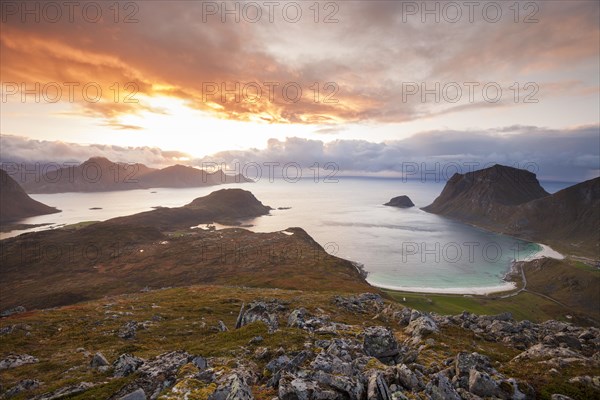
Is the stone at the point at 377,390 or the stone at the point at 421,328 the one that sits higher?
the stone at the point at 377,390

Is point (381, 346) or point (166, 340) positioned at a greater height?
point (381, 346)

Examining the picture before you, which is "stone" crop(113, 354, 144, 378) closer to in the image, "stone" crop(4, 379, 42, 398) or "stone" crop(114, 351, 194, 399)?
"stone" crop(114, 351, 194, 399)

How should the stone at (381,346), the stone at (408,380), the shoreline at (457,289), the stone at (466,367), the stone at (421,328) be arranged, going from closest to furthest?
1. the stone at (408,380)
2. the stone at (466,367)
3. the stone at (381,346)
4. the stone at (421,328)
5. the shoreline at (457,289)

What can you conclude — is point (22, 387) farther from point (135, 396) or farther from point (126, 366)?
point (135, 396)

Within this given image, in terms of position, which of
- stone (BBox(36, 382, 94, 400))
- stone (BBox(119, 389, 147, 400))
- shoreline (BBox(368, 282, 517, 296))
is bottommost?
shoreline (BBox(368, 282, 517, 296))

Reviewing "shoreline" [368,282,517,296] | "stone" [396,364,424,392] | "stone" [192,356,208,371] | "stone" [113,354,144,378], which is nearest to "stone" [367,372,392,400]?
"stone" [396,364,424,392]

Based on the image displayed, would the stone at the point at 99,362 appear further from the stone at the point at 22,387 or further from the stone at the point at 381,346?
the stone at the point at 381,346

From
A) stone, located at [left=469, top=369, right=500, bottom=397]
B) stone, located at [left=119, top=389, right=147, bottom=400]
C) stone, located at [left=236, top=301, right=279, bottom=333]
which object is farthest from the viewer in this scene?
stone, located at [left=236, top=301, right=279, bottom=333]

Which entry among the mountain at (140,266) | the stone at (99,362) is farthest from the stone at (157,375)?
the mountain at (140,266)

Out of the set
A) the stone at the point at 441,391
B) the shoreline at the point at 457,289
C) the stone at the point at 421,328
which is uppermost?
the stone at the point at 441,391

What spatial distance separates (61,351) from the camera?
93.5 ft

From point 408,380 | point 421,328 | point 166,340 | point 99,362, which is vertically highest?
point 408,380

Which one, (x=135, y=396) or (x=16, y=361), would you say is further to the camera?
(x=16, y=361)

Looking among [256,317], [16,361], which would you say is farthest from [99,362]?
[256,317]
